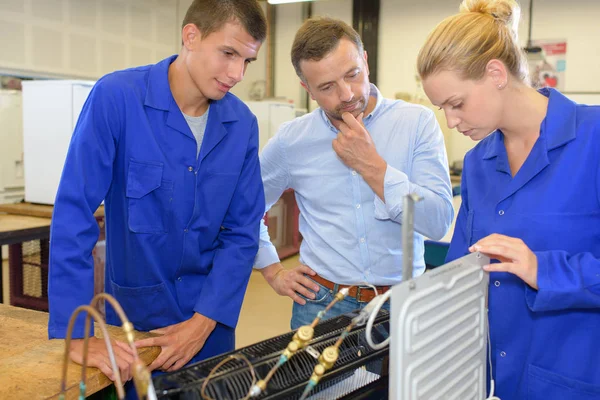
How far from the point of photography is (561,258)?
100 centimetres

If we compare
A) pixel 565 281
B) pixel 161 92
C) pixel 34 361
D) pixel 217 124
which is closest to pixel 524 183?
pixel 565 281

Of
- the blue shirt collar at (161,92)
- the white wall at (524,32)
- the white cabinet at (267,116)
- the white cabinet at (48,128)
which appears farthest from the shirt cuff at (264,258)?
the white wall at (524,32)

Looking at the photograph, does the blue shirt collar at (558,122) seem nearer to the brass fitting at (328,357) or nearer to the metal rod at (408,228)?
the metal rod at (408,228)

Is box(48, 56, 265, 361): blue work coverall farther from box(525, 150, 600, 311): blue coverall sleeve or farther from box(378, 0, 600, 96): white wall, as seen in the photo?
box(378, 0, 600, 96): white wall

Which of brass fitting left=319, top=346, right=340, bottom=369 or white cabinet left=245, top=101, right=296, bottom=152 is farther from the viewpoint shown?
white cabinet left=245, top=101, right=296, bottom=152

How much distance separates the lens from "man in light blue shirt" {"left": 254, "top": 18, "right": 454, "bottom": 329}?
Answer: 1428mm

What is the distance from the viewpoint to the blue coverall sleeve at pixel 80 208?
1.13 m

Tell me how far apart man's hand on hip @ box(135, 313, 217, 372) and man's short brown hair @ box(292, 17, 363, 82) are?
736mm

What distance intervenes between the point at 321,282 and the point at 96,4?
4.77 meters

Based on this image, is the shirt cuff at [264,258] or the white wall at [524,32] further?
the white wall at [524,32]

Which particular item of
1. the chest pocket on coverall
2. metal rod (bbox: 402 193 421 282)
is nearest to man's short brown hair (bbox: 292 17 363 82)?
the chest pocket on coverall

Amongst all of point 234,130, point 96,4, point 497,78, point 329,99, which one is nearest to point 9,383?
point 234,130

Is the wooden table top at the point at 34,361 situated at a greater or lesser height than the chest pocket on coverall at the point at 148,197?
lesser

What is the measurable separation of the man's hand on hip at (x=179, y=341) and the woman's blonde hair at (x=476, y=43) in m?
0.79
